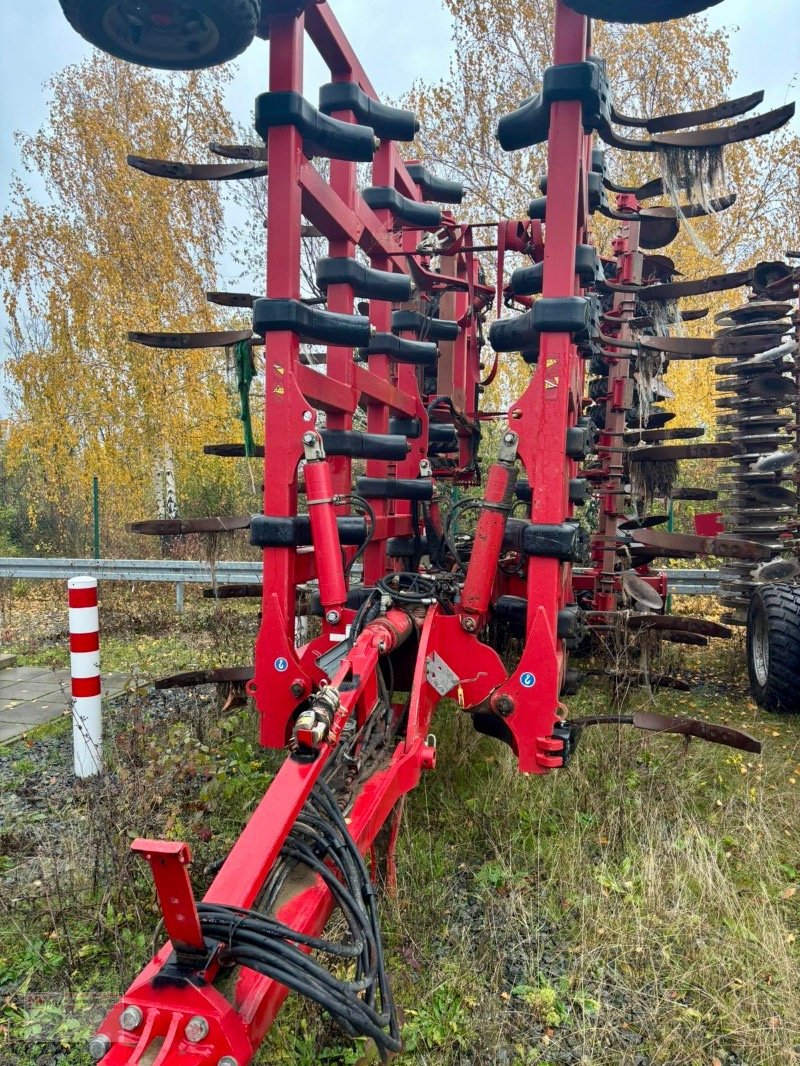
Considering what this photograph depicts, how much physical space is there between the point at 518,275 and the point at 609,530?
2.85 meters

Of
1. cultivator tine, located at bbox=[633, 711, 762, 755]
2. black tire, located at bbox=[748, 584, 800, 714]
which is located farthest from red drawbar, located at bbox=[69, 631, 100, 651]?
black tire, located at bbox=[748, 584, 800, 714]

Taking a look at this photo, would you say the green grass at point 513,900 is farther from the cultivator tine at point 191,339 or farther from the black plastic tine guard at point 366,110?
the black plastic tine guard at point 366,110

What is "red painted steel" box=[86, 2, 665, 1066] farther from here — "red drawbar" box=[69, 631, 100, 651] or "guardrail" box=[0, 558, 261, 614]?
"guardrail" box=[0, 558, 261, 614]

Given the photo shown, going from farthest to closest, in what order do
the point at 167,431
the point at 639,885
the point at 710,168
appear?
1. the point at 167,431
2. the point at 710,168
3. the point at 639,885

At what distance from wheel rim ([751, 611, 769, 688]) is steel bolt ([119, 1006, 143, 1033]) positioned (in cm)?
494

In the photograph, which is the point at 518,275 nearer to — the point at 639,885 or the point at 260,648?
the point at 260,648

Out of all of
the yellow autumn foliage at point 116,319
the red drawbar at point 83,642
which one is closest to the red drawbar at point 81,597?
the red drawbar at point 83,642

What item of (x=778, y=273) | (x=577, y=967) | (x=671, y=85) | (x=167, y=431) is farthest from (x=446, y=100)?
(x=577, y=967)

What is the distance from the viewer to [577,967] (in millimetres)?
2455

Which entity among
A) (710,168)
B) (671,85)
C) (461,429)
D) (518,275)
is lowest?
(461,429)

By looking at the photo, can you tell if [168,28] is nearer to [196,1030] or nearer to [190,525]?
[190,525]

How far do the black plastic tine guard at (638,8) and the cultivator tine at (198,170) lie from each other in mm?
1610

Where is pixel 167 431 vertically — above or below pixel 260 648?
above

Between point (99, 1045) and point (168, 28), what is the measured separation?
2951 millimetres
